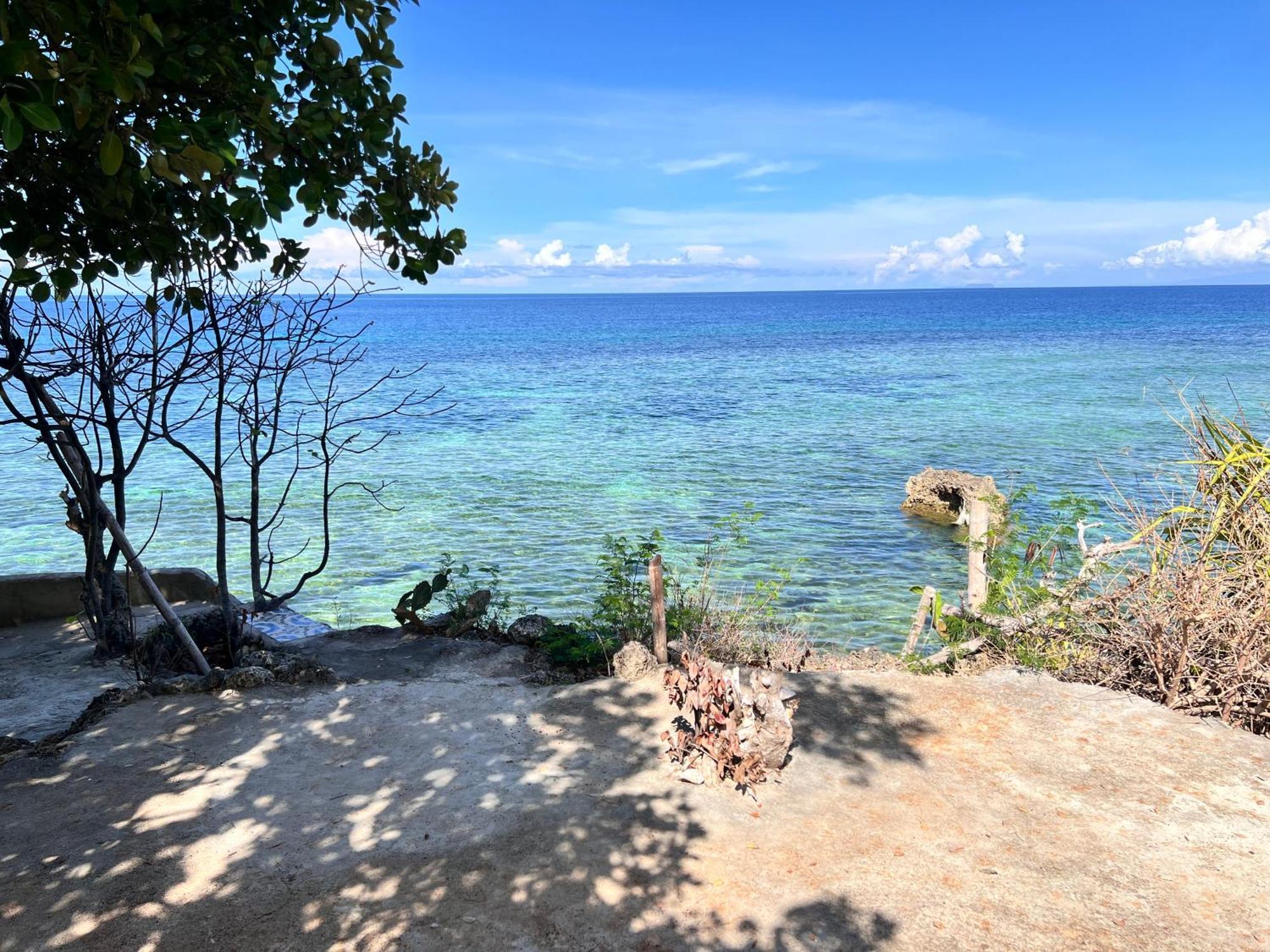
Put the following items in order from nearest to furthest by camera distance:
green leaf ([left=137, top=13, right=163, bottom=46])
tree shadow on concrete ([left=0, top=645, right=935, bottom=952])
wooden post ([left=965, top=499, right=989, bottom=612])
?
green leaf ([left=137, top=13, right=163, bottom=46])
tree shadow on concrete ([left=0, top=645, right=935, bottom=952])
wooden post ([left=965, top=499, right=989, bottom=612])

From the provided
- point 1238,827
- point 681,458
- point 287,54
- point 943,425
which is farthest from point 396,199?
point 943,425

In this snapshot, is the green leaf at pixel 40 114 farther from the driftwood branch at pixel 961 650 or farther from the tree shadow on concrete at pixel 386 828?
the driftwood branch at pixel 961 650

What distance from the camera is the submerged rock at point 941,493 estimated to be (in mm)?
18234

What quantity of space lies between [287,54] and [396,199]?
0.95 m

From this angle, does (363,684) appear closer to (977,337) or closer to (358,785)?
(358,785)

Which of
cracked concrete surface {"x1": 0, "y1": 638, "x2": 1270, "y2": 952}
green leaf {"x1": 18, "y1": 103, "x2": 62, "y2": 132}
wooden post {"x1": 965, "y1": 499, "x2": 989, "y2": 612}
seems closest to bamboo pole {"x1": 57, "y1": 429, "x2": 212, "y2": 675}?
cracked concrete surface {"x1": 0, "y1": 638, "x2": 1270, "y2": 952}

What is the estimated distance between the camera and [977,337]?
83.8 meters

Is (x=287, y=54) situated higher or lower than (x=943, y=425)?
higher

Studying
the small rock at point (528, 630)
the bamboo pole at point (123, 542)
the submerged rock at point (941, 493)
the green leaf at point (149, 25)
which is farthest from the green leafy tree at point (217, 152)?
the submerged rock at point (941, 493)

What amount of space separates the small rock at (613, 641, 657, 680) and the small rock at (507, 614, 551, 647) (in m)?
1.78

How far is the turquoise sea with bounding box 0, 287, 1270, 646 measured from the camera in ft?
49.1

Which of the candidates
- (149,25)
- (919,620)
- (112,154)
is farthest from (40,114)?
(919,620)

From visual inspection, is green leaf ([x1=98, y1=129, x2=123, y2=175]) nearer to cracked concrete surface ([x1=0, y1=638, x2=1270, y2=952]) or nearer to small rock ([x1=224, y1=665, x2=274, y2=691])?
cracked concrete surface ([x1=0, y1=638, x2=1270, y2=952])

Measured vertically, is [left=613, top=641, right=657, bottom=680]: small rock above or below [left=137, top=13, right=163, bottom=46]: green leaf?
below
